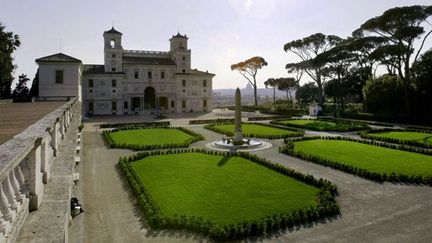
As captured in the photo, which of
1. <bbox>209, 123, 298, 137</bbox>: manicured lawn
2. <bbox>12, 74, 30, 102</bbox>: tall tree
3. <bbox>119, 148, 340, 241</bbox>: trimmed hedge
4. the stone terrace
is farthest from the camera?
<bbox>12, 74, 30, 102</bbox>: tall tree

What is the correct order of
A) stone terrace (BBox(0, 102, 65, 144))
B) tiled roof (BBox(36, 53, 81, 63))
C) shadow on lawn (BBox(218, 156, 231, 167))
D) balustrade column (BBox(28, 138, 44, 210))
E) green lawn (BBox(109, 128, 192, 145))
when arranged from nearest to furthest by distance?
balustrade column (BBox(28, 138, 44, 210)) < stone terrace (BBox(0, 102, 65, 144)) < shadow on lawn (BBox(218, 156, 231, 167)) < green lawn (BBox(109, 128, 192, 145)) < tiled roof (BBox(36, 53, 81, 63))

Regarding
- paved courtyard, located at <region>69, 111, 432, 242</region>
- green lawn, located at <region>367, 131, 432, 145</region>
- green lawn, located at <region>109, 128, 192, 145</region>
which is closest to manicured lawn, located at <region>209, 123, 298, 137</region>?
green lawn, located at <region>109, 128, 192, 145</region>

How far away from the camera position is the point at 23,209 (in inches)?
160

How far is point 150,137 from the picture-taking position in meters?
29.2

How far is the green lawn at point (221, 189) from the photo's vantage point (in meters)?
11.5

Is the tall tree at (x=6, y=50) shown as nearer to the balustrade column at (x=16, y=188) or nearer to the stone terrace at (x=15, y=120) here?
the stone terrace at (x=15, y=120)

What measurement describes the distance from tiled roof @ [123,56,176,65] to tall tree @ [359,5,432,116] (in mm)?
35586

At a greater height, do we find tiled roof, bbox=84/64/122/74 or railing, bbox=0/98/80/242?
tiled roof, bbox=84/64/122/74

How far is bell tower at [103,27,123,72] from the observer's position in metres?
58.5

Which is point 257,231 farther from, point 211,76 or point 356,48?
point 211,76

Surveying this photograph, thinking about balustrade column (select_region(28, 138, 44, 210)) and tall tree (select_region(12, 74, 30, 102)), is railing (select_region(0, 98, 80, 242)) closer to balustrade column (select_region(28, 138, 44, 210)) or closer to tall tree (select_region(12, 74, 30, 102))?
balustrade column (select_region(28, 138, 44, 210))

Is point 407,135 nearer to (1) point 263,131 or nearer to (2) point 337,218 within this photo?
(1) point 263,131

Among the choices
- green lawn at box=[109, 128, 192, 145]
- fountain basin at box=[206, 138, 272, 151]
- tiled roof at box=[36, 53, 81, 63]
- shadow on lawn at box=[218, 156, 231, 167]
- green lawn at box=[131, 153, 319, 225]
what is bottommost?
green lawn at box=[131, 153, 319, 225]

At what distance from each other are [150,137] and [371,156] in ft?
57.5
